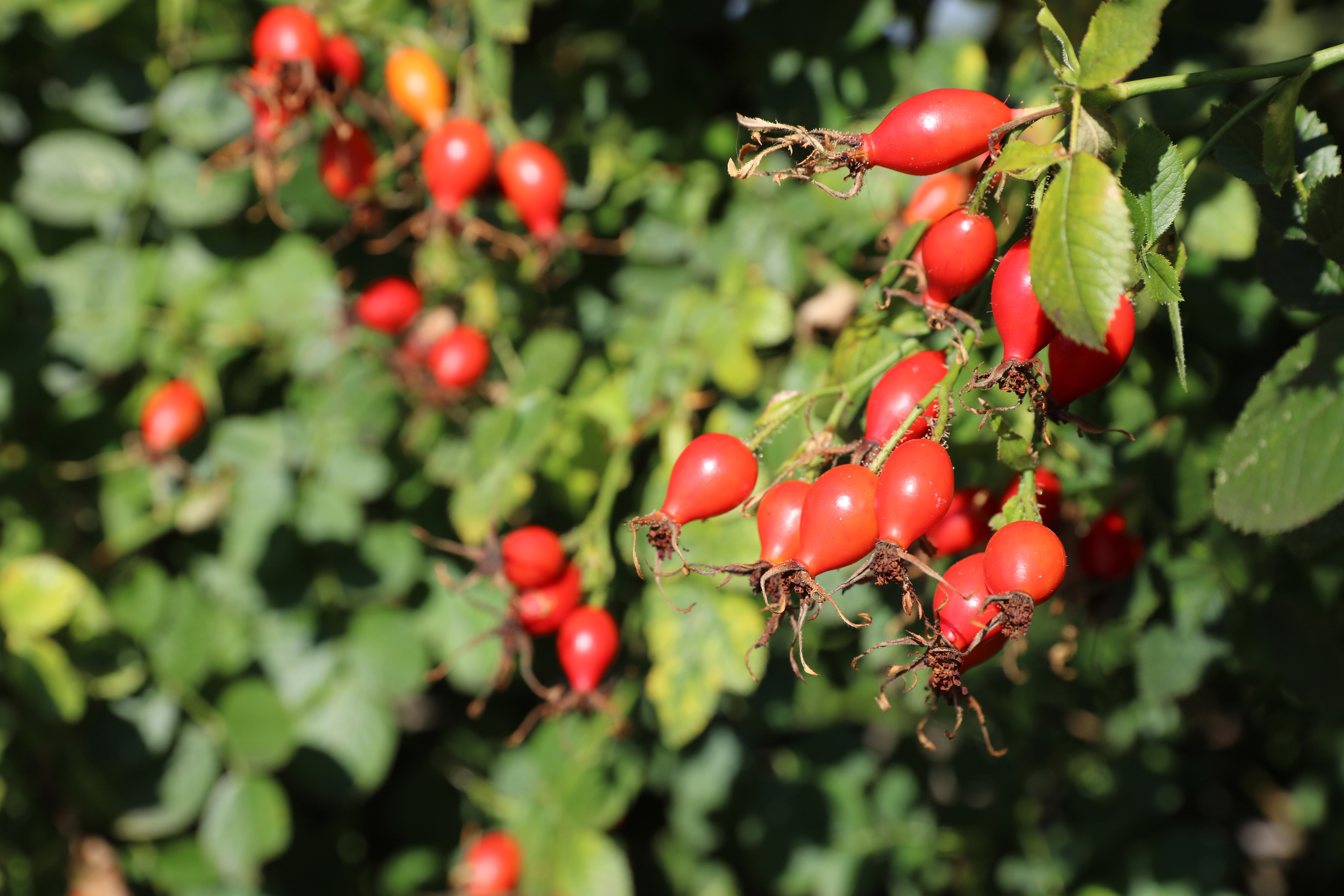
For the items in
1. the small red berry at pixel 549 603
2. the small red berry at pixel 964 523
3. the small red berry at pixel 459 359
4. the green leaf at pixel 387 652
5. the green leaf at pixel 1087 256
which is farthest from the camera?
the green leaf at pixel 387 652

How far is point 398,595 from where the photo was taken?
1.50 meters

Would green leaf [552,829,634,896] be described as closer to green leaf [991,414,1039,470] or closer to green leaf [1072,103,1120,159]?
green leaf [991,414,1039,470]

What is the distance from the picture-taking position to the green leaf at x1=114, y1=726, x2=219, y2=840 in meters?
1.57

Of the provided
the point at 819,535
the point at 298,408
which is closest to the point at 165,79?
the point at 298,408

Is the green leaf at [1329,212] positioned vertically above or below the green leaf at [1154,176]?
below

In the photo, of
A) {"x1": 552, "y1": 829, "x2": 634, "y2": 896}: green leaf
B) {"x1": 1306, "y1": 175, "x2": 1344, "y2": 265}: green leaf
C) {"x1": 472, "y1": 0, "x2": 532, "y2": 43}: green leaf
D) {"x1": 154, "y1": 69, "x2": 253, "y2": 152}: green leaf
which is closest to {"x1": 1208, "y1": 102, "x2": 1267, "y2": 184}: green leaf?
{"x1": 1306, "y1": 175, "x2": 1344, "y2": 265}: green leaf

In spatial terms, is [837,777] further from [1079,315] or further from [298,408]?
[1079,315]

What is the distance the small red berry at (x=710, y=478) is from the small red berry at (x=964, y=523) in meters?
0.21

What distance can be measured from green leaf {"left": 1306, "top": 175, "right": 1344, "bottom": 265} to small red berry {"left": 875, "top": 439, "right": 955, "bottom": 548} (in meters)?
0.41

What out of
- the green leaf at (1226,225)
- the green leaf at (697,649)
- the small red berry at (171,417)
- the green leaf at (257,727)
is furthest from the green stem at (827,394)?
the green leaf at (257,727)

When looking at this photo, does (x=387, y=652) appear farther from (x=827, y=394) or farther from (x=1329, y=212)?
(x=1329, y=212)

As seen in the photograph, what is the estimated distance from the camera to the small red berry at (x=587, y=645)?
3.37 feet

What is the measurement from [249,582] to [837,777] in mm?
1119

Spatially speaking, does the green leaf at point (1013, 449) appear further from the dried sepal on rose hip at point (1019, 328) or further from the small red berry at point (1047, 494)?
the small red berry at point (1047, 494)
